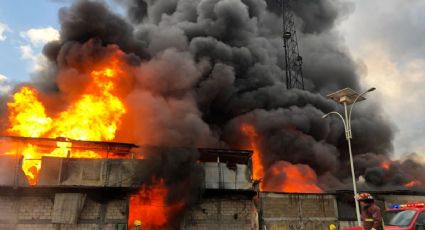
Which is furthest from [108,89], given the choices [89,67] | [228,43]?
[228,43]

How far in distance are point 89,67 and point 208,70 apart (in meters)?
9.73

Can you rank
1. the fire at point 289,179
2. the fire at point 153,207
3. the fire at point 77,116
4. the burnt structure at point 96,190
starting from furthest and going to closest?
the fire at point 289,179 < the fire at point 77,116 < the fire at point 153,207 < the burnt structure at point 96,190

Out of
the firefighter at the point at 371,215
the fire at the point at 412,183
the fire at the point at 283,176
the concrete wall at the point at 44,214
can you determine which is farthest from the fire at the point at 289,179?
the firefighter at the point at 371,215

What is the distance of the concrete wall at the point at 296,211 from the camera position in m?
21.5

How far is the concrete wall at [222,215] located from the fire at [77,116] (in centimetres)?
664

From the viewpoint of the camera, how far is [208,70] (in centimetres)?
3017

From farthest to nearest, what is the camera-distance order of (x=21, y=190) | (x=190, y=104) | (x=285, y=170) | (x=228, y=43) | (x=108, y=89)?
(x=228, y=43) < (x=285, y=170) < (x=190, y=104) < (x=108, y=89) < (x=21, y=190)

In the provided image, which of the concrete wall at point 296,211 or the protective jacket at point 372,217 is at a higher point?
the concrete wall at point 296,211

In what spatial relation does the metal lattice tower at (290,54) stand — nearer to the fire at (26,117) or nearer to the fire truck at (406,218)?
the fire at (26,117)

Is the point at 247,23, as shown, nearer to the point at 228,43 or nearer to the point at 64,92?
the point at 228,43

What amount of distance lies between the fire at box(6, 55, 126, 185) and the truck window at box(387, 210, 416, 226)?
55.2 ft

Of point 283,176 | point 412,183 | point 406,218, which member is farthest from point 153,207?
point 412,183

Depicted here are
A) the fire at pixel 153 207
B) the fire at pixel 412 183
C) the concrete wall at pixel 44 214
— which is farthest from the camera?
the fire at pixel 412 183

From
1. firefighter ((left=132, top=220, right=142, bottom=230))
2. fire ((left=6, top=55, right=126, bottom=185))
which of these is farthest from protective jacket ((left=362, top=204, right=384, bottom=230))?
fire ((left=6, top=55, right=126, bottom=185))
